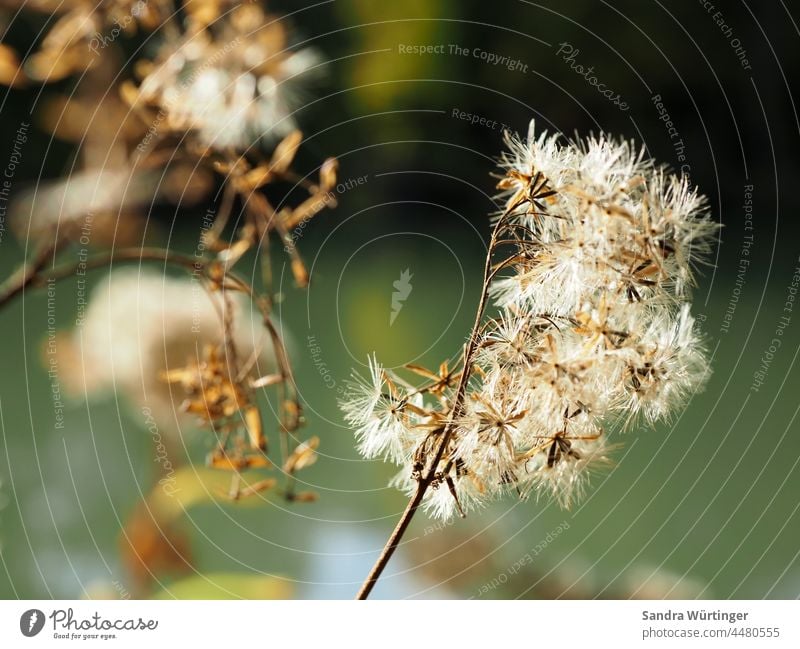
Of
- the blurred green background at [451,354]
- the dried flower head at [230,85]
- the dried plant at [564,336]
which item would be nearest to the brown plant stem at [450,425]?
the dried plant at [564,336]

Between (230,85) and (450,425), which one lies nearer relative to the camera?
(450,425)

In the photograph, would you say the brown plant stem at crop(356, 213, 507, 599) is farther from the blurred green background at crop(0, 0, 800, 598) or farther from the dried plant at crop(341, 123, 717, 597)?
the blurred green background at crop(0, 0, 800, 598)

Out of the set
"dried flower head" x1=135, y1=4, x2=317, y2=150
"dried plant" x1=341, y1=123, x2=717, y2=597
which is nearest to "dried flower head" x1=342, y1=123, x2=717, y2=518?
"dried plant" x1=341, y1=123, x2=717, y2=597

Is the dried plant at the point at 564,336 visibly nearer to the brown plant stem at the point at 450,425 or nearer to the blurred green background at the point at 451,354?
the brown plant stem at the point at 450,425

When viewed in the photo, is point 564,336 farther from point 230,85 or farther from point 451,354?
point 451,354

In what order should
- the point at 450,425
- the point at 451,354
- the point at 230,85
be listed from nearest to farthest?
the point at 450,425 → the point at 230,85 → the point at 451,354

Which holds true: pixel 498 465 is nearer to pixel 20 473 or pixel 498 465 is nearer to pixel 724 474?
pixel 20 473

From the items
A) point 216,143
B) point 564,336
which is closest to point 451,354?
point 216,143
